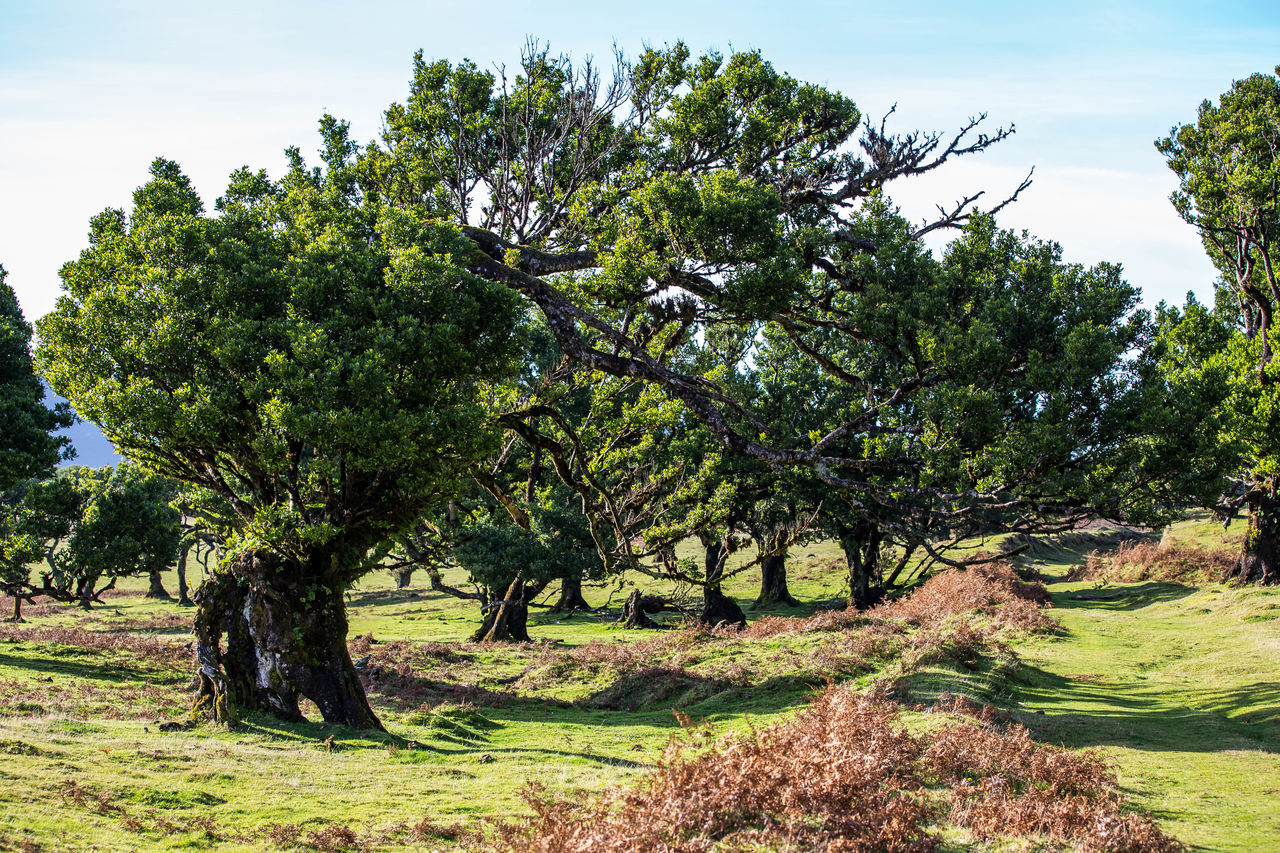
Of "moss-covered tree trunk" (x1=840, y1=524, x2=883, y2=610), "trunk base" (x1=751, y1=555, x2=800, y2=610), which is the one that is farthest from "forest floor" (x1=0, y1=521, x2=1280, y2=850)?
"trunk base" (x1=751, y1=555, x2=800, y2=610)

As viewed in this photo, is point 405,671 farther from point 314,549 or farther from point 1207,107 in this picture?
point 1207,107

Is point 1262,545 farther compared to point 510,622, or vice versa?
point 1262,545

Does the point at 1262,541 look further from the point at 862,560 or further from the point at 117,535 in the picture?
the point at 117,535

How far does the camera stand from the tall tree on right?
30.0 metres

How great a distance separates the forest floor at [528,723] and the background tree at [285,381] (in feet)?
6.76

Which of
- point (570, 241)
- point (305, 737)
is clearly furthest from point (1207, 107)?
point (305, 737)

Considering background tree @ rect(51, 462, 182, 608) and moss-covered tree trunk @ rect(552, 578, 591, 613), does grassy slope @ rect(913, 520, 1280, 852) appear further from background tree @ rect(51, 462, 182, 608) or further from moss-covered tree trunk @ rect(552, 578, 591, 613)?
background tree @ rect(51, 462, 182, 608)

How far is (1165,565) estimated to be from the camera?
137 feet

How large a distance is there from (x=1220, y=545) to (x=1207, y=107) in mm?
22726

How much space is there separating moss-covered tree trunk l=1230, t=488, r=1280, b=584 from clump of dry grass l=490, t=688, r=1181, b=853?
101 ft

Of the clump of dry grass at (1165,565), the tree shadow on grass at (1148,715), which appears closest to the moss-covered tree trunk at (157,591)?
the tree shadow on grass at (1148,715)

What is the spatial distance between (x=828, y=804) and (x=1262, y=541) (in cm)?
3576

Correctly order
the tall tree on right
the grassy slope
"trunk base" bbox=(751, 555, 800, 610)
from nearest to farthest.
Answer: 1. the grassy slope
2. the tall tree on right
3. "trunk base" bbox=(751, 555, 800, 610)

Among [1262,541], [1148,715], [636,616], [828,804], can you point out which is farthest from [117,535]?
[1262,541]
